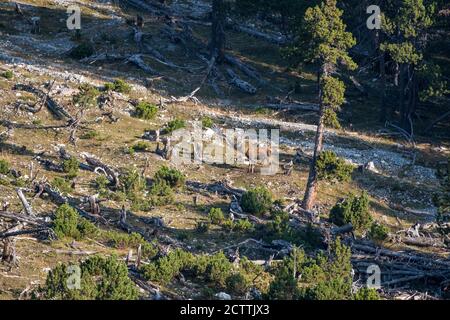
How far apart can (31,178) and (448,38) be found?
30.8 meters

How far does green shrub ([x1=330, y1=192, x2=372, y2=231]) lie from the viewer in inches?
1473

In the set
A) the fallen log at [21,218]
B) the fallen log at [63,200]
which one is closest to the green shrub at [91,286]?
the fallen log at [21,218]

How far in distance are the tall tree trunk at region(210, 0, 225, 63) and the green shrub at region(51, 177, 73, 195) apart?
22612 mm

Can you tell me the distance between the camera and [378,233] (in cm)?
3594

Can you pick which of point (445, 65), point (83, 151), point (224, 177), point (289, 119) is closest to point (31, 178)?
point (83, 151)

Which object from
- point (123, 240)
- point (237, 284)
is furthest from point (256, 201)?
point (237, 284)

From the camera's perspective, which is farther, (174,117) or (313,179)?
(174,117)

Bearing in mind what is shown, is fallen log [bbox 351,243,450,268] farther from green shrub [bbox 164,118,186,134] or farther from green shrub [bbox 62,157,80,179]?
green shrub [bbox 164,118,186,134]

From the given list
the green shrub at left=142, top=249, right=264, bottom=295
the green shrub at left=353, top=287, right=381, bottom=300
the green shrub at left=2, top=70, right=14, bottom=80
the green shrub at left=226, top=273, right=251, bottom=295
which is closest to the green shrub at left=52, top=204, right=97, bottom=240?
the green shrub at left=142, top=249, right=264, bottom=295

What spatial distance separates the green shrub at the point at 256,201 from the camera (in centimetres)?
3819

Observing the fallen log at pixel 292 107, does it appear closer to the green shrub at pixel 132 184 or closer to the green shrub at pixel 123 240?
the green shrub at pixel 132 184

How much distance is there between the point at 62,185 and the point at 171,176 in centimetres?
469

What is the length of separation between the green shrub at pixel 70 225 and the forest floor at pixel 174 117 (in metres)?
0.38

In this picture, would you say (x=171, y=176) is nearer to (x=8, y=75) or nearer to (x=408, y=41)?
(x=8, y=75)
